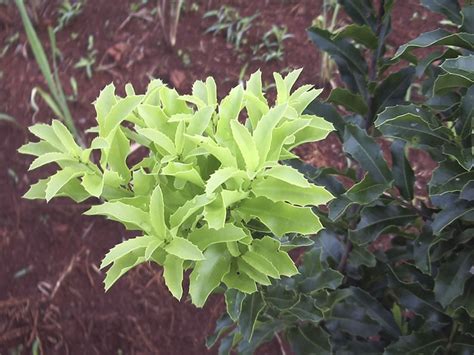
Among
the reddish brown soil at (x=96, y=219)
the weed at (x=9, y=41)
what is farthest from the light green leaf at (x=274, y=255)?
the weed at (x=9, y=41)

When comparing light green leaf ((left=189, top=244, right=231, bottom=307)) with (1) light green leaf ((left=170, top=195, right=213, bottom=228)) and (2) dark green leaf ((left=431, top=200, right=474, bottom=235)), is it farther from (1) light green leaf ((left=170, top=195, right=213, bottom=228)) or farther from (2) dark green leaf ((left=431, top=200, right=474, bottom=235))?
(2) dark green leaf ((left=431, top=200, right=474, bottom=235))

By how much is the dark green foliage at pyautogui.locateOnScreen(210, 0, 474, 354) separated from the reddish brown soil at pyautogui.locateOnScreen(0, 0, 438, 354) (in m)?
0.66

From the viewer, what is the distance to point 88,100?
261 centimetres

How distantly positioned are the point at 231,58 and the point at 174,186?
184 cm

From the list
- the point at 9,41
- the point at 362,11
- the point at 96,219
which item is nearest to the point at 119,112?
the point at 362,11

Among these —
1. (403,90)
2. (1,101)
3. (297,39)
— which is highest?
(403,90)

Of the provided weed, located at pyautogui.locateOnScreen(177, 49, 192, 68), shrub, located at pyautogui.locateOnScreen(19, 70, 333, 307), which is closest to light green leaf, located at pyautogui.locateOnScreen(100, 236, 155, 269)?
shrub, located at pyautogui.locateOnScreen(19, 70, 333, 307)

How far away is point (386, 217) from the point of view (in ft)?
4.34

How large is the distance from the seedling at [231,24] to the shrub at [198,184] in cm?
178

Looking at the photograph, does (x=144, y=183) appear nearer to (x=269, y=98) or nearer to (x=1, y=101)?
(x=269, y=98)

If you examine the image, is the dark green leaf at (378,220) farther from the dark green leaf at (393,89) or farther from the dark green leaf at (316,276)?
the dark green leaf at (393,89)

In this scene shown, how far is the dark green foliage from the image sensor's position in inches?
45.7

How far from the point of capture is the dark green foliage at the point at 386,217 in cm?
116

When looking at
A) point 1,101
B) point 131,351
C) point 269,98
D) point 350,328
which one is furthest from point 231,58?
point 350,328
